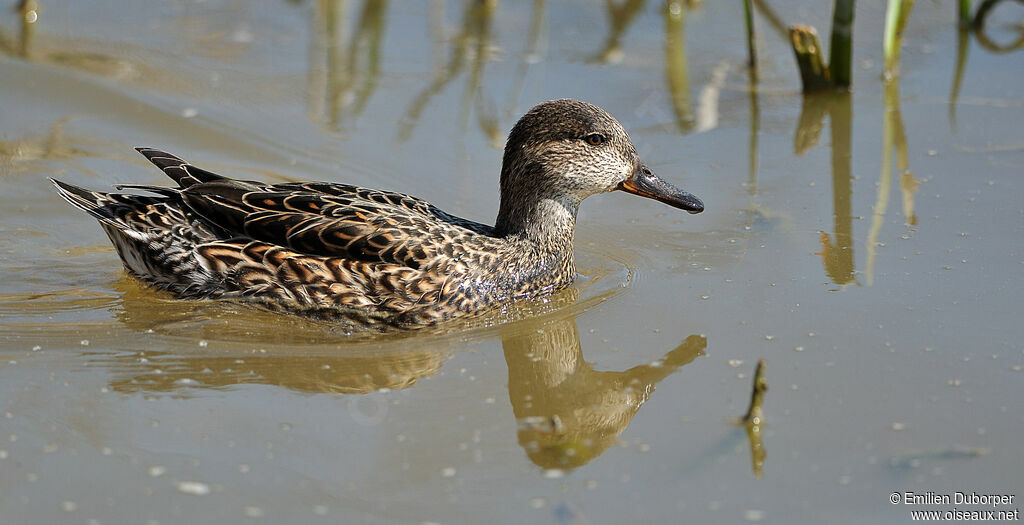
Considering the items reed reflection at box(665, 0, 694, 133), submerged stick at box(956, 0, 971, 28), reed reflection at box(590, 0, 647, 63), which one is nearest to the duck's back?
reed reflection at box(665, 0, 694, 133)

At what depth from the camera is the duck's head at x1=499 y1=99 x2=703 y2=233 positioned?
695cm

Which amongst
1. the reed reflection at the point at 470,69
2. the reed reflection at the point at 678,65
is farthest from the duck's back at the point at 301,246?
the reed reflection at the point at 678,65

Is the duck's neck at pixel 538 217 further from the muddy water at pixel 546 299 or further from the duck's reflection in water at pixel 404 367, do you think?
the duck's reflection in water at pixel 404 367

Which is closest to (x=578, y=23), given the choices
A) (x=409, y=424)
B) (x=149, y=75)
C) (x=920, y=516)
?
(x=149, y=75)

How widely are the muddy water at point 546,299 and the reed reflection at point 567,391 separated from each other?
20 mm

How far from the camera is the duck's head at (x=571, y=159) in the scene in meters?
6.95

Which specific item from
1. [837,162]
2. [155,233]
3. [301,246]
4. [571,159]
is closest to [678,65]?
[837,162]

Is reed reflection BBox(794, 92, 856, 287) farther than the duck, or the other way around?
reed reflection BBox(794, 92, 856, 287)

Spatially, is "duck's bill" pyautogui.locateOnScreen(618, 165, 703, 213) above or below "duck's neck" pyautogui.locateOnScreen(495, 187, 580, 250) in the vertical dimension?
above

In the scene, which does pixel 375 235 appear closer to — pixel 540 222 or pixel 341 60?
pixel 540 222

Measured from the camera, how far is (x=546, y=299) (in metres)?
6.97

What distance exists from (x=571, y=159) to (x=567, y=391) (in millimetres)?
1663

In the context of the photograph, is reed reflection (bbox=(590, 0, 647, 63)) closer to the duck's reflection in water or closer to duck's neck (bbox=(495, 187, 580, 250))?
duck's neck (bbox=(495, 187, 580, 250))

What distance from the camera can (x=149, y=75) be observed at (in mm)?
9906
